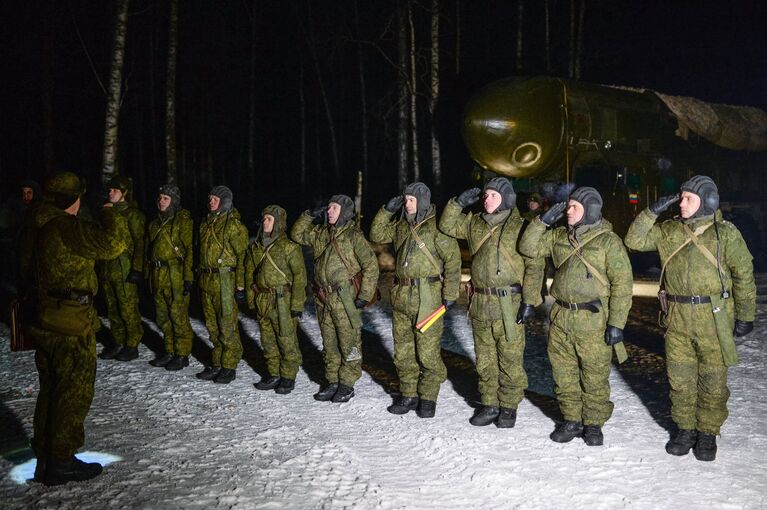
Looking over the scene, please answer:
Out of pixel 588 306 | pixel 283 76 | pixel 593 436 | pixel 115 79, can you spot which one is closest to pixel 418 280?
pixel 588 306

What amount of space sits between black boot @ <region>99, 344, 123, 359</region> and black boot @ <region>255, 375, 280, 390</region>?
230cm

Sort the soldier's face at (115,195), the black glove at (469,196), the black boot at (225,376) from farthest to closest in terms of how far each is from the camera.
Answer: the soldier's face at (115,195), the black boot at (225,376), the black glove at (469,196)

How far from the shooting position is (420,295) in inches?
239

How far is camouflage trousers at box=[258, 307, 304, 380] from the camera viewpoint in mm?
6840

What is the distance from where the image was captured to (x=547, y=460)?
4965mm

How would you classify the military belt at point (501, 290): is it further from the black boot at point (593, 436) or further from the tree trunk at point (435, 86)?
the tree trunk at point (435, 86)

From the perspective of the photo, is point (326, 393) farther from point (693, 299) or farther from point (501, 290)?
point (693, 299)

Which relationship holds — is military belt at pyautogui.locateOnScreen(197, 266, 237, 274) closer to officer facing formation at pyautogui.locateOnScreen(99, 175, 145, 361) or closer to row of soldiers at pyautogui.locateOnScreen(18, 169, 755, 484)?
row of soldiers at pyautogui.locateOnScreen(18, 169, 755, 484)

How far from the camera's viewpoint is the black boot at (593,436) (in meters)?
5.24

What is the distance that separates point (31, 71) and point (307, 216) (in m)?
24.0

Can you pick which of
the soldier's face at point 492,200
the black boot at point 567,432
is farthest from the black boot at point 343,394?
the soldier's face at point 492,200

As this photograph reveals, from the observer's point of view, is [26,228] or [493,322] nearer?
[26,228]

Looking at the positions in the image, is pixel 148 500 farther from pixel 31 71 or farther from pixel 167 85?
pixel 31 71

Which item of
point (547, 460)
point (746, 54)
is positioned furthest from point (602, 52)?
point (547, 460)
